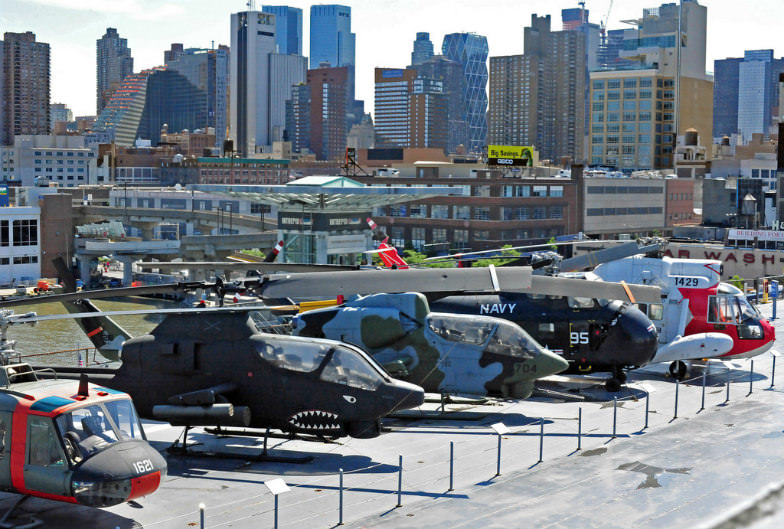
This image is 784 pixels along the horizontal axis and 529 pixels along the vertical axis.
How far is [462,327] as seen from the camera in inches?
890

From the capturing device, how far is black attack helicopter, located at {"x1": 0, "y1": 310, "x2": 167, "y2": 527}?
585 inches

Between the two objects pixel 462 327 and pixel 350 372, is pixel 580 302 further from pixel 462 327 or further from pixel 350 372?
pixel 350 372

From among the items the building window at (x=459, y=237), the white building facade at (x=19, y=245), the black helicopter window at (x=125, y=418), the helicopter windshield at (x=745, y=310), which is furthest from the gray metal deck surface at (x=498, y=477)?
the building window at (x=459, y=237)

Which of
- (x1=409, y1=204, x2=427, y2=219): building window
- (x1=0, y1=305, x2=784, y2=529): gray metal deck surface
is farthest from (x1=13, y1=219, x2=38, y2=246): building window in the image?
(x1=0, y1=305, x2=784, y2=529): gray metal deck surface

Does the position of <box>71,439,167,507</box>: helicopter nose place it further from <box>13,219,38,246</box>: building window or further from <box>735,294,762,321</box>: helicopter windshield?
<box>13,219,38,246</box>: building window

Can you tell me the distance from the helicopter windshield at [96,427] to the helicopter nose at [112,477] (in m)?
0.23

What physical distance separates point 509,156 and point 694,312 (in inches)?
3258

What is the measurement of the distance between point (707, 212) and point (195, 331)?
11201 centimetres

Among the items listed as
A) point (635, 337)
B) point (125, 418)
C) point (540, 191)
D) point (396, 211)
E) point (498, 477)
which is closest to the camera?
point (125, 418)

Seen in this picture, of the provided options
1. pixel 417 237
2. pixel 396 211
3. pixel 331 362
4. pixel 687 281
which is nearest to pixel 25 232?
pixel 396 211

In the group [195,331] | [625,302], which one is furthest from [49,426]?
[625,302]

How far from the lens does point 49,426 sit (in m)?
15.2

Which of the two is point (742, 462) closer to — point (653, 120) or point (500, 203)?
point (500, 203)

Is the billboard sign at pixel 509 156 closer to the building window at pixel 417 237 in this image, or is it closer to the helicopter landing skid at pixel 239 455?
the building window at pixel 417 237
